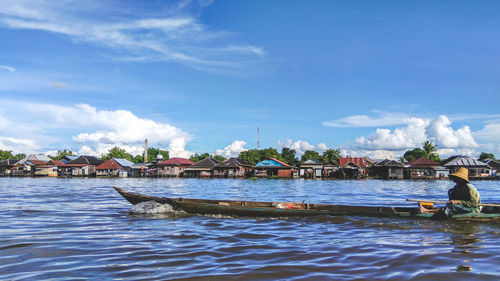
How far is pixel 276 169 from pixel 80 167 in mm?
36385

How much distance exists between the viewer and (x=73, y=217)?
10.2 metres

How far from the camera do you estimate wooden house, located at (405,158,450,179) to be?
1971 inches

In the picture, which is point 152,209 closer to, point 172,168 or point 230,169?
point 230,169

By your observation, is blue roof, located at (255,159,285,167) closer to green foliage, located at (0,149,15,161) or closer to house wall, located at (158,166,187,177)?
house wall, located at (158,166,187,177)

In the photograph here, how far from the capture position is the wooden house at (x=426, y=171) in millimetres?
50062

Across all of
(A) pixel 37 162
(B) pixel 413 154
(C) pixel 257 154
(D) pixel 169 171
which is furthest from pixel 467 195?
(B) pixel 413 154

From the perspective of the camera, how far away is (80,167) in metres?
63.4

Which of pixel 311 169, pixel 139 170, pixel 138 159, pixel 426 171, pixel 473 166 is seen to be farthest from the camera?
pixel 138 159

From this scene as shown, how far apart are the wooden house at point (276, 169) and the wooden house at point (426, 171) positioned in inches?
670

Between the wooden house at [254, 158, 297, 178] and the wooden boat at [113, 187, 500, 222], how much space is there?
4258 centimetres

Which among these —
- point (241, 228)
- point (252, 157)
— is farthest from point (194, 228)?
point (252, 157)

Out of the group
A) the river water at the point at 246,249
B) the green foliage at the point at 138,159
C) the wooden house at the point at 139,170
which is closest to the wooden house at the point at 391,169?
the wooden house at the point at 139,170

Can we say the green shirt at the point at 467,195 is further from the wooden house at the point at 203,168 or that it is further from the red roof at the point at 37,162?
the red roof at the point at 37,162

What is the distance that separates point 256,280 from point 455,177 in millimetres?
6555
